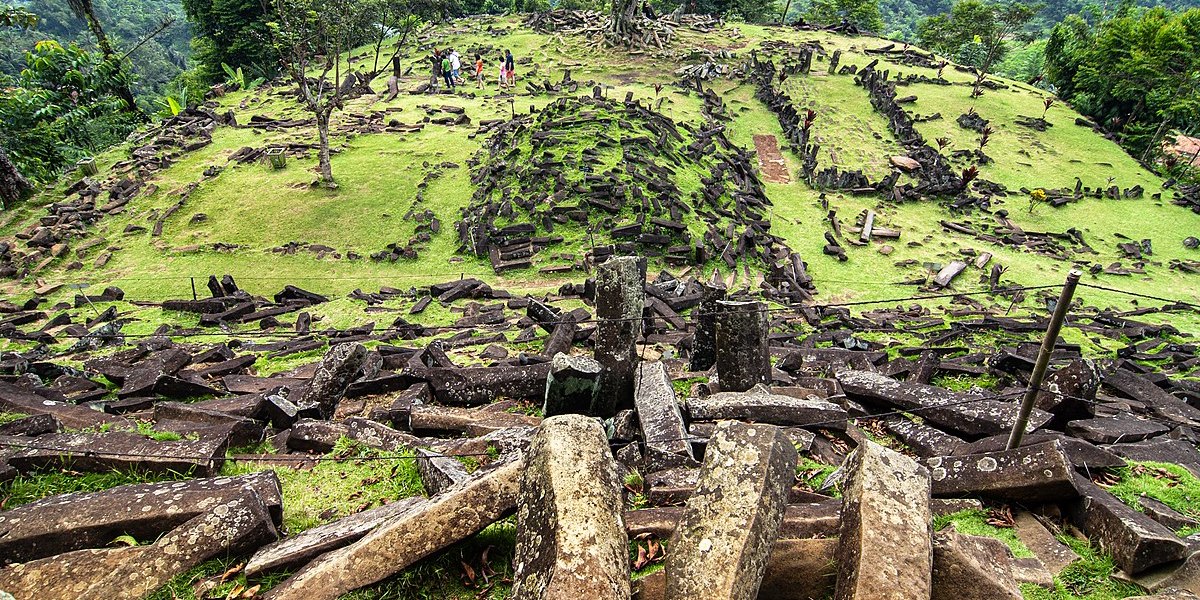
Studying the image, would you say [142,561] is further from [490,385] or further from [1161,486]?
[1161,486]

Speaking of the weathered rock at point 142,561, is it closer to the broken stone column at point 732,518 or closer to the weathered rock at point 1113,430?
the broken stone column at point 732,518

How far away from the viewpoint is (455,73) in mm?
32500

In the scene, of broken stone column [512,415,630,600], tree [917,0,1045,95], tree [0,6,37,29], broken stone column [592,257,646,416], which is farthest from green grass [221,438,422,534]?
tree [917,0,1045,95]

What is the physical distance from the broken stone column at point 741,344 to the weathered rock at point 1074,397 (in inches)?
113

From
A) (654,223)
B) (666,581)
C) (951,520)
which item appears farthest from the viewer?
(654,223)

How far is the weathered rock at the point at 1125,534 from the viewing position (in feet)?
12.0

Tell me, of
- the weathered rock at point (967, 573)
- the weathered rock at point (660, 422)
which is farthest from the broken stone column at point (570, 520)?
the weathered rock at point (967, 573)

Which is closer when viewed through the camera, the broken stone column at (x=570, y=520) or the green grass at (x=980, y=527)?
the broken stone column at (x=570, y=520)

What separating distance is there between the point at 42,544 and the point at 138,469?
1.09 m

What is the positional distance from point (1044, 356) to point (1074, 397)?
1.84m

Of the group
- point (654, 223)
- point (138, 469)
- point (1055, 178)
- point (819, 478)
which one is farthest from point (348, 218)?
point (1055, 178)

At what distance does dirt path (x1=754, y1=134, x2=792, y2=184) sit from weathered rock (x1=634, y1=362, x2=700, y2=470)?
760 inches

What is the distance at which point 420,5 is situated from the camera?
41219 mm

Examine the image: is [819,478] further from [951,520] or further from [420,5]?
[420,5]
